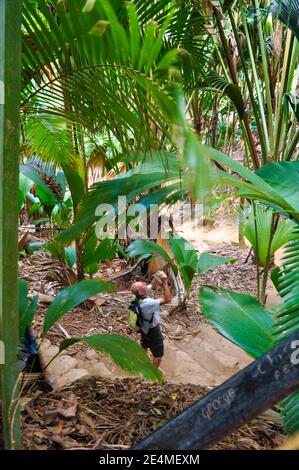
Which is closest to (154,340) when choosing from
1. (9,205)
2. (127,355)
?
(127,355)

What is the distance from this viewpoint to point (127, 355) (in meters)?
1.21

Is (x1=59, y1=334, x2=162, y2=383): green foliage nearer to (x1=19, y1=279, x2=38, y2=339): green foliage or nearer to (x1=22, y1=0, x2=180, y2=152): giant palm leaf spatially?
(x1=19, y1=279, x2=38, y2=339): green foliage

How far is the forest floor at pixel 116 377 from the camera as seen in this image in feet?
3.95

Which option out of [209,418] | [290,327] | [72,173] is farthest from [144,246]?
[209,418]

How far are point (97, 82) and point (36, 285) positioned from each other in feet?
8.55

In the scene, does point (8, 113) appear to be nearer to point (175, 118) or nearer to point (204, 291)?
point (175, 118)

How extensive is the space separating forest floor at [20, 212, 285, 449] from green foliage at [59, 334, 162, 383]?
19 centimetres

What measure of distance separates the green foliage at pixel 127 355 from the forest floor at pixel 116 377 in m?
0.19

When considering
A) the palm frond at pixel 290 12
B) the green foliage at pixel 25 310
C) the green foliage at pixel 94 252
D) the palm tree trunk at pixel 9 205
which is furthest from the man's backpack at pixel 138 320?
the palm frond at pixel 290 12

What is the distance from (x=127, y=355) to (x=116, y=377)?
22.0 inches

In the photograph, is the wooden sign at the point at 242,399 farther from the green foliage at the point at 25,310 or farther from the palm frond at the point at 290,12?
the palm frond at the point at 290,12

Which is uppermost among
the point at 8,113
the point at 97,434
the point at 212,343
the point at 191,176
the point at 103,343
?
the point at 8,113

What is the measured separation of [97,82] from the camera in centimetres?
108

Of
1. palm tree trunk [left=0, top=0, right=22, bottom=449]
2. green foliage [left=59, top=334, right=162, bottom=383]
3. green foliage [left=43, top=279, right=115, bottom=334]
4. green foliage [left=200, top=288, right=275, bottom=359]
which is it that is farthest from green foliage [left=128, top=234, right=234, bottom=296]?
palm tree trunk [left=0, top=0, right=22, bottom=449]
